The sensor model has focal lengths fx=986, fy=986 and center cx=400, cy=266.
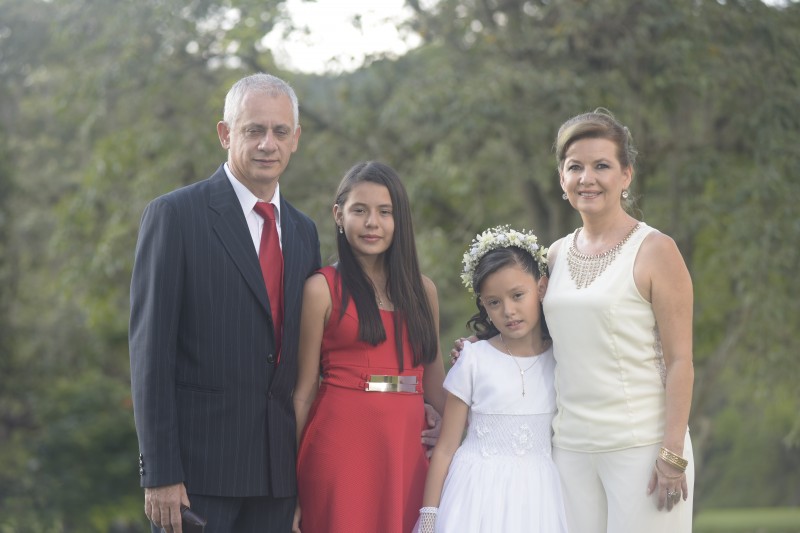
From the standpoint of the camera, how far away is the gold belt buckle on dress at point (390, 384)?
3.57 m

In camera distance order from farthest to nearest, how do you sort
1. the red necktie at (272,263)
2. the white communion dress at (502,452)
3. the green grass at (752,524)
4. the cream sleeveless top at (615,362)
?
the green grass at (752,524)
the white communion dress at (502,452)
the red necktie at (272,263)
the cream sleeveless top at (615,362)

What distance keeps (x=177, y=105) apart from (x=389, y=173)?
662 centimetres

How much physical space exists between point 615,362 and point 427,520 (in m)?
0.88

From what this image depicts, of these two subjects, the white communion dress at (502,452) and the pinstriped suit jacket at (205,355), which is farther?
the white communion dress at (502,452)

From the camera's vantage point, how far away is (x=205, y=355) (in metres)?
3.24

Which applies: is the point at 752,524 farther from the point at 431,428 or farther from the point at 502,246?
the point at 502,246

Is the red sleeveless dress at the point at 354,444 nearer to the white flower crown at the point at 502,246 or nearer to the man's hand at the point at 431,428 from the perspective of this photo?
the man's hand at the point at 431,428

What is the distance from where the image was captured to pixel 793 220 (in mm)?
7438

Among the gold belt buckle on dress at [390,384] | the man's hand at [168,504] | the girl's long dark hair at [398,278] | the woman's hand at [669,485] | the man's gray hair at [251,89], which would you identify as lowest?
the man's hand at [168,504]

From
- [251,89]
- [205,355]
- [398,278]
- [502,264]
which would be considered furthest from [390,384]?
[251,89]

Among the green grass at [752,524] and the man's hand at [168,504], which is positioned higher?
the man's hand at [168,504]

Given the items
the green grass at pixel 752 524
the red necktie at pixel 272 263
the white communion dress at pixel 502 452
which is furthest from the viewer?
the green grass at pixel 752 524

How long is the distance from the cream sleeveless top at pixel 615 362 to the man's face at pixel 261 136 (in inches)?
44.6

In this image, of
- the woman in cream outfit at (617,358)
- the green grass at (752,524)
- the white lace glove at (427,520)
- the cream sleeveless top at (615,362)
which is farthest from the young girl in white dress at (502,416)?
the green grass at (752,524)
